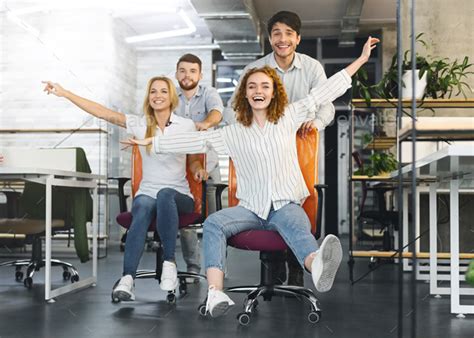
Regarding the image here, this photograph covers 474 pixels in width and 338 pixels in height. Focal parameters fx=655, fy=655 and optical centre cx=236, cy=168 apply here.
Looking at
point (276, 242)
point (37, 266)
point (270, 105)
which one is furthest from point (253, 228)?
point (37, 266)

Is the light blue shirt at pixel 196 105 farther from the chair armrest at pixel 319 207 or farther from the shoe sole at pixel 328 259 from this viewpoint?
the shoe sole at pixel 328 259

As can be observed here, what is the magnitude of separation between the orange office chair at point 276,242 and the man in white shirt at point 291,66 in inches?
9.2

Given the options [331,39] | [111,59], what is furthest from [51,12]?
[331,39]

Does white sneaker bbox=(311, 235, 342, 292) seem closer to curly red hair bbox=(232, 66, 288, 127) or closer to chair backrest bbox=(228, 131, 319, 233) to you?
chair backrest bbox=(228, 131, 319, 233)

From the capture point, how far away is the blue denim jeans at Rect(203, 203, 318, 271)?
2488mm

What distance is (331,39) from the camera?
9.41 meters

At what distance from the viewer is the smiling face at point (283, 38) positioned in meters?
3.16

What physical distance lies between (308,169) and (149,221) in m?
0.79

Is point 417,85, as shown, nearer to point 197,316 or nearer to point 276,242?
point 276,242

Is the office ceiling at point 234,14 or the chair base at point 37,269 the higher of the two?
the office ceiling at point 234,14

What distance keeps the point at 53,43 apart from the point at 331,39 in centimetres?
389

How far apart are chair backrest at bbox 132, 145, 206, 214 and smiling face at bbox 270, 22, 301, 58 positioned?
2.30 feet

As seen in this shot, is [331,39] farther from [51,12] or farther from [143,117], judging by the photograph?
[143,117]

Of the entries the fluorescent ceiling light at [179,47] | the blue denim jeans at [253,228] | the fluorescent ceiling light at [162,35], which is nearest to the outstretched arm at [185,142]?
the blue denim jeans at [253,228]
